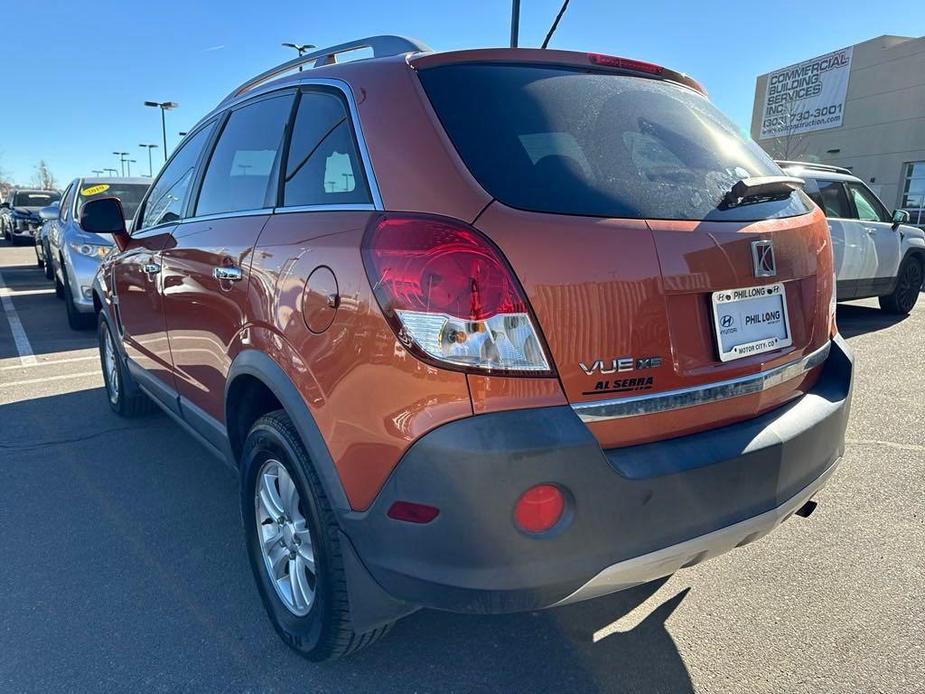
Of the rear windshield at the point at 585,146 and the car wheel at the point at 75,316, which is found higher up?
the rear windshield at the point at 585,146

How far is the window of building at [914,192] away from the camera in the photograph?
76.2ft

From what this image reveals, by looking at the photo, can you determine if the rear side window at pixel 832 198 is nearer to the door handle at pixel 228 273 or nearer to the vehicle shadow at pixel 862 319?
the vehicle shadow at pixel 862 319

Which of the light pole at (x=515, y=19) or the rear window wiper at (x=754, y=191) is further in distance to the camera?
the light pole at (x=515, y=19)

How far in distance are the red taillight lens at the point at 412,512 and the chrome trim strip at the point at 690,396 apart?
1.42ft

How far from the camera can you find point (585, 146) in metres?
1.92

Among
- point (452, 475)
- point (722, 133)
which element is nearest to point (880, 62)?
point (722, 133)

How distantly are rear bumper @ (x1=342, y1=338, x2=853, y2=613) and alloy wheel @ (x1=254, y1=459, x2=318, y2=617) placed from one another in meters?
0.49

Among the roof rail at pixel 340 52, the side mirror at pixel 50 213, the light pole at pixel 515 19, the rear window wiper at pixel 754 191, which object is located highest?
the light pole at pixel 515 19

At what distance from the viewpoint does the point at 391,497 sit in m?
1.68

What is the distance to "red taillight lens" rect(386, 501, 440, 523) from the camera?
64.1 inches

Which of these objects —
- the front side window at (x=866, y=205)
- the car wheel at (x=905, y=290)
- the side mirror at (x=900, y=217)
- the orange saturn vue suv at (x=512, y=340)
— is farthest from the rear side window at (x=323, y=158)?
the car wheel at (x=905, y=290)

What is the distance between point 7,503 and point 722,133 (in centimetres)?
372

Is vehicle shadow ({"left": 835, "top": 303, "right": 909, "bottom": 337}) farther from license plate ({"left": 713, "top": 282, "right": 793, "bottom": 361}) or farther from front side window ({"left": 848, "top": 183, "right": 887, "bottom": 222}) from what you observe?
license plate ({"left": 713, "top": 282, "right": 793, "bottom": 361})

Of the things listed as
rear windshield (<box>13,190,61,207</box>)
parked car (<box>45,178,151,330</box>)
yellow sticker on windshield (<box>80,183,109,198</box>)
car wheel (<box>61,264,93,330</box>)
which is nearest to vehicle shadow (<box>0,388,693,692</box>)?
parked car (<box>45,178,151,330</box>)
